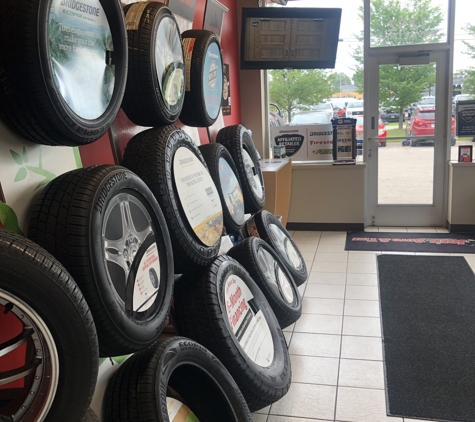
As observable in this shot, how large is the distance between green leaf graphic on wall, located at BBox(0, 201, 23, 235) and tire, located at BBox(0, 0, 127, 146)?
22cm

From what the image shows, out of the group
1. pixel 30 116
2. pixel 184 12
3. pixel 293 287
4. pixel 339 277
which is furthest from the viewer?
pixel 339 277

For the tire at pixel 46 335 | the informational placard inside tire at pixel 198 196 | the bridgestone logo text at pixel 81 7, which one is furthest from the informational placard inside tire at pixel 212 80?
the tire at pixel 46 335

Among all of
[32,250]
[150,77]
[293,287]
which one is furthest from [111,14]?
[293,287]

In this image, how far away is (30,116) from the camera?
4.46 ft

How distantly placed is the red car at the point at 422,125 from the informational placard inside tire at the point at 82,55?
15.3 feet

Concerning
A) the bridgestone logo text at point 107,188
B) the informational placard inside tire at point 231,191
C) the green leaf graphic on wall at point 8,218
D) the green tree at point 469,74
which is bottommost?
the informational placard inside tire at point 231,191

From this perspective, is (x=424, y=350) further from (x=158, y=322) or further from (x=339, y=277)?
(x=158, y=322)

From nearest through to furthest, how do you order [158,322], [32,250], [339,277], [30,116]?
1. [32,250]
2. [30,116]
3. [158,322]
4. [339,277]

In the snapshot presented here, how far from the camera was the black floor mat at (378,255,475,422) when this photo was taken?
247 centimetres

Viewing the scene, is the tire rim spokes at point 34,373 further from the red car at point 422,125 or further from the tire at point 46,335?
the red car at point 422,125

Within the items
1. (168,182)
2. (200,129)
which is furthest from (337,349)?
(200,129)

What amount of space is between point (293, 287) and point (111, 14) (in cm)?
233

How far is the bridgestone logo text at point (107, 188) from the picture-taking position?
1.45m

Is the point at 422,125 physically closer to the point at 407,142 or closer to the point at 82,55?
the point at 407,142
